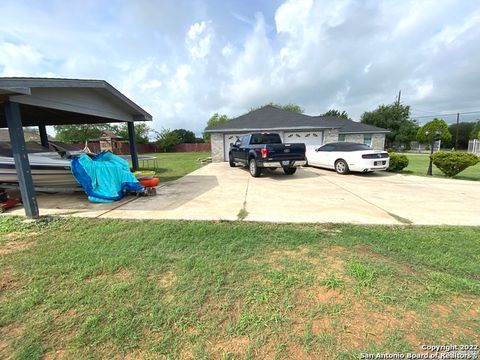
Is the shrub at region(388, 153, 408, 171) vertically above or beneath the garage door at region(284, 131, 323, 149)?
beneath

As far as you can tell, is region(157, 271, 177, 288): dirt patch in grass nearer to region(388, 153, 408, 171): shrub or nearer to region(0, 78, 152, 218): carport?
region(0, 78, 152, 218): carport

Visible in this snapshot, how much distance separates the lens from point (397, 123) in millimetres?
40594

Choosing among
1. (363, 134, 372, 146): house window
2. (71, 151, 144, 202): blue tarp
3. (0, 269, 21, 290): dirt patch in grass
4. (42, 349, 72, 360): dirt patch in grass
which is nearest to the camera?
(42, 349, 72, 360): dirt patch in grass

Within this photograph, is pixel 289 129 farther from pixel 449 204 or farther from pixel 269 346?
pixel 269 346

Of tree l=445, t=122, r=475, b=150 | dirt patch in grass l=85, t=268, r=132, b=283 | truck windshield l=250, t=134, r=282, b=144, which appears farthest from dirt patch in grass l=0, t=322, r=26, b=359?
tree l=445, t=122, r=475, b=150

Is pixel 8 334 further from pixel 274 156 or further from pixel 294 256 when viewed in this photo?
pixel 274 156

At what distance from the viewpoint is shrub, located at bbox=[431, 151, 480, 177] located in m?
9.40

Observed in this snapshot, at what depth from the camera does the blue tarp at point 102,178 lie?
6234 millimetres

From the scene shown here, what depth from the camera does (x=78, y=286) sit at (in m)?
2.67

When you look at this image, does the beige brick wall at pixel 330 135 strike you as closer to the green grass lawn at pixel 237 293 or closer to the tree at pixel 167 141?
the green grass lawn at pixel 237 293

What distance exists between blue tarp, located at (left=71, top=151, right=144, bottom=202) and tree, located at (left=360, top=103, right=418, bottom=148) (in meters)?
42.3

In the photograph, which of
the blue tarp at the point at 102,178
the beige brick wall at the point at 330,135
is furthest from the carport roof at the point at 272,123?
the blue tarp at the point at 102,178

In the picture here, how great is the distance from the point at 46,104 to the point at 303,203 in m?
6.26

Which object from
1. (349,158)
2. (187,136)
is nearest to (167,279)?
(349,158)
